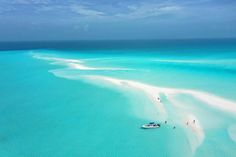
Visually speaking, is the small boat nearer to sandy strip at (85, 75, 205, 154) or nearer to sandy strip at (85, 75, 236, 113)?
sandy strip at (85, 75, 205, 154)

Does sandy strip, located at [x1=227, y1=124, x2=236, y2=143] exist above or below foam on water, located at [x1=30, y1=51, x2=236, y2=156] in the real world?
below

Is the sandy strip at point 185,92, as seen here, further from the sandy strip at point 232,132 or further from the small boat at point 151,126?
the small boat at point 151,126

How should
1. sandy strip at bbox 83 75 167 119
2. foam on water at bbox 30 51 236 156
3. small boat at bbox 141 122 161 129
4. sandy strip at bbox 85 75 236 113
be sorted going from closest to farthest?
foam on water at bbox 30 51 236 156 → small boat at bbox 141 122 161 129 → sandy strip at bbox 85 75 236 113 → sandy strip at bbox 83 75 167 119

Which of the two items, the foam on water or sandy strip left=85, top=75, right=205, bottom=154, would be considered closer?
sandy strip left=85, top=75, right=205, bottom=154

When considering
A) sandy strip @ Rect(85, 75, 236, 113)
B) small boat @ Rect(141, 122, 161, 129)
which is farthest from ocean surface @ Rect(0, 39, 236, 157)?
small boat @ Rect(141, 122, 161, 129)

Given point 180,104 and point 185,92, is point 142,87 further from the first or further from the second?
point 180,104

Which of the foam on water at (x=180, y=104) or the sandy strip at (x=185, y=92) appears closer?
the foam on water at (x=180, y=104)

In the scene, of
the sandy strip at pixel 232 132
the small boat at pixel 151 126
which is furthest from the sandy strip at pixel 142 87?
the sandy strip at pixel 232 132

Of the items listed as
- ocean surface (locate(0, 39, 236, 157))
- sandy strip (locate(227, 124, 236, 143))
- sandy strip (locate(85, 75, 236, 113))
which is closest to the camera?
ocean surface (locate(0, 39, 236, 157))

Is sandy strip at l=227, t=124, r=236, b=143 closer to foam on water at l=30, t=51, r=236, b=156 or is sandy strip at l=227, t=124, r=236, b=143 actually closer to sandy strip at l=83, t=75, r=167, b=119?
foam on water at l=30, t=51, r=236, b=156

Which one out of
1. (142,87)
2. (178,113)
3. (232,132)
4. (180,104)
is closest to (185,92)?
(180,104)

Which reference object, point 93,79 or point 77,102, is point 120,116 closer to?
point 77,102
